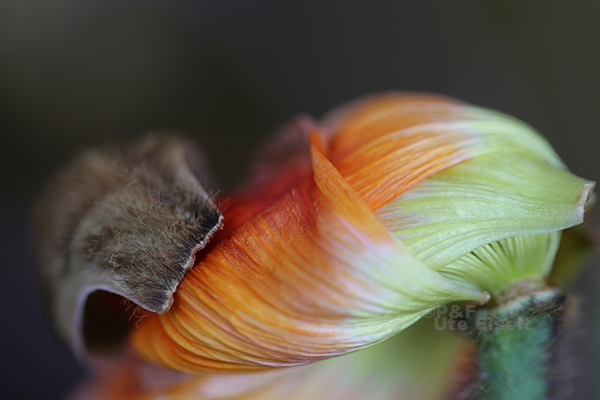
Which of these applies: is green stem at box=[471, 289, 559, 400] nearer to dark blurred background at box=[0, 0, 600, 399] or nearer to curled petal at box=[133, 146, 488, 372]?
curled petal at box=[133, 146, 488, 372]

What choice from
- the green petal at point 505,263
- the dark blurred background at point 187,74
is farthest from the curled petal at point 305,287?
the dark blurred background at point 187,74

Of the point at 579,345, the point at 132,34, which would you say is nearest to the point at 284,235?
the point at 579,345

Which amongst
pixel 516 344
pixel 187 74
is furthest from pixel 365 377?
pixel 187 74

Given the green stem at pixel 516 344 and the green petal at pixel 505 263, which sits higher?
the green petal at pixel 505 263

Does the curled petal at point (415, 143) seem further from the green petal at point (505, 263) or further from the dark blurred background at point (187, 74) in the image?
the dark blurred background at point (187, 74)

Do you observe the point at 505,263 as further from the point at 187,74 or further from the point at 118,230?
the point at 187,74

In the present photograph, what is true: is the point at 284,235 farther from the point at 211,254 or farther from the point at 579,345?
the point at 579,345

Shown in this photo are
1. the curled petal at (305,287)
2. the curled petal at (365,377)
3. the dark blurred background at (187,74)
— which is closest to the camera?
the curled petal at (305,287)
